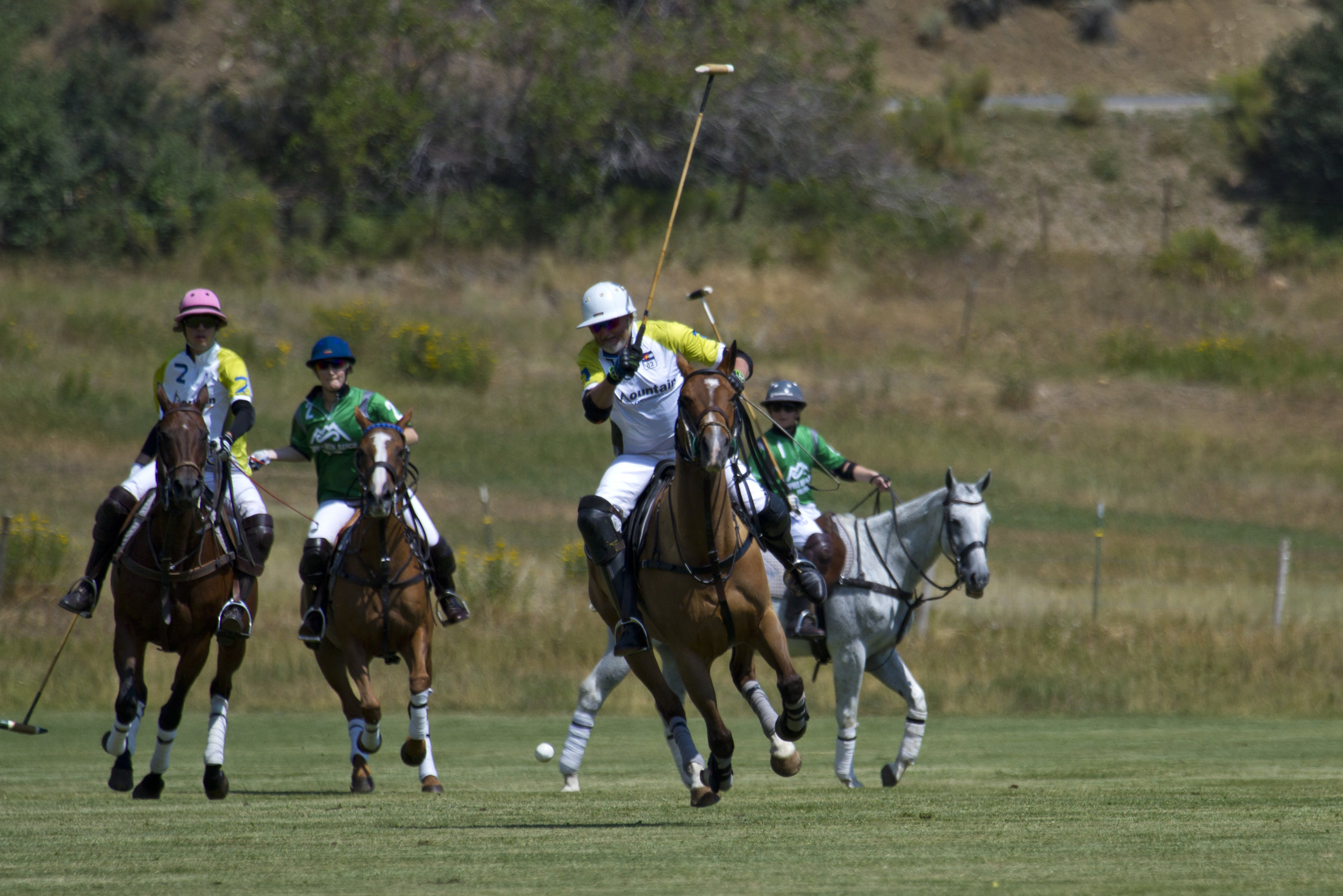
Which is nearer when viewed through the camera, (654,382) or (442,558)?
(654,382)

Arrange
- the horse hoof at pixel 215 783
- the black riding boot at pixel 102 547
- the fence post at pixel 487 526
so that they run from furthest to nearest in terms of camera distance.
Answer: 1. the fence post at pixel 487 526
2. the black riding boot at pixel 102 547
3. the horse hoof at pixel 215 783

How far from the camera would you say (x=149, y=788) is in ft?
35.0

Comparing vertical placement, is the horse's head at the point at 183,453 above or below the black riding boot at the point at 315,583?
above

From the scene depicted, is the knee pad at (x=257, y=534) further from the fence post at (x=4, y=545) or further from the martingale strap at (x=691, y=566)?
the fence post at (x=4, y=545)

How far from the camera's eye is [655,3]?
170ft

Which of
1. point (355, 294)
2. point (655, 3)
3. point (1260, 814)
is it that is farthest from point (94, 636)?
point (655, 3)

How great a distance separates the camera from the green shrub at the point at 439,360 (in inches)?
1433

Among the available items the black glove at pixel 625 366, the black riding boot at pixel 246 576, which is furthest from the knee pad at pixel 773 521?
the black riding boot at pixel 246 576

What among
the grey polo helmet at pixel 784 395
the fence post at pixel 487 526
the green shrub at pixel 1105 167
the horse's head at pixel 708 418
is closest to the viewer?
the horse's head at pixel 708 418

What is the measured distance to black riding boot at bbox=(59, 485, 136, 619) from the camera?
10.9 m

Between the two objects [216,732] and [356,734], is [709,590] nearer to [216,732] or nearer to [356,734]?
[216,732]

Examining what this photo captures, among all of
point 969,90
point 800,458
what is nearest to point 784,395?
point 800,458

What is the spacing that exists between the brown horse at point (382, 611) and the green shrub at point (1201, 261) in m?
37.3

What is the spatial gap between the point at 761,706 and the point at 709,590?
78cm
